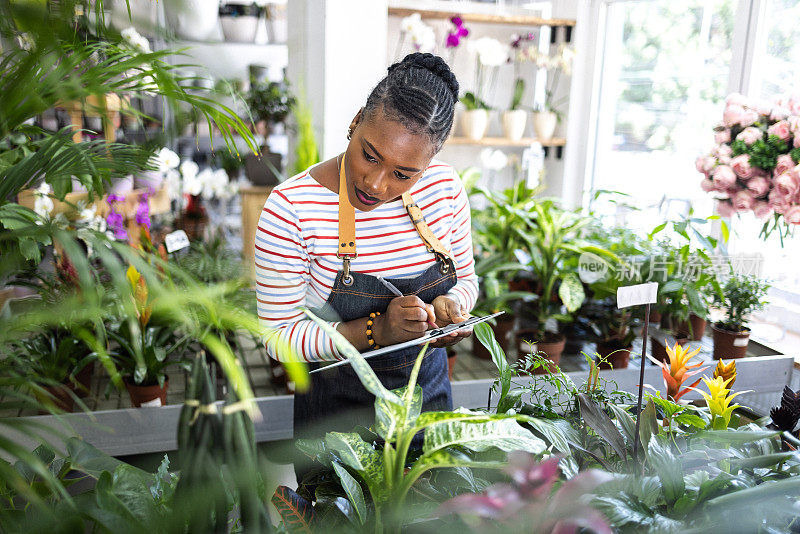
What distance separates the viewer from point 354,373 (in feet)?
4.49

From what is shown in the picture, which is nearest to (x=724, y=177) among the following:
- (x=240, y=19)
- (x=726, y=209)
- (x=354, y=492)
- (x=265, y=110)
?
(x=726, y=209)

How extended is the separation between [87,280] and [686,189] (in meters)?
2.91

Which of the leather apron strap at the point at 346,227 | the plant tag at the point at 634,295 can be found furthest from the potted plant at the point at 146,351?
the plant tag at the point at 634,295

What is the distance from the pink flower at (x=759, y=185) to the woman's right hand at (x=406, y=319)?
110 cm

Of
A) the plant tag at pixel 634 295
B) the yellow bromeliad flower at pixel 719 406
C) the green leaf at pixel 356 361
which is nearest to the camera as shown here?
the green leaf at pixel 356 361

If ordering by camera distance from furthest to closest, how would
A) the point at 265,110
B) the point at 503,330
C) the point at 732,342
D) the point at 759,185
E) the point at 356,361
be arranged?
the point at 265,110 → the point at 503,330 → the point at 732,342 → the point at 759,185 → the point at 356,361

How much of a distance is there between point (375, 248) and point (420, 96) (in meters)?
0.34

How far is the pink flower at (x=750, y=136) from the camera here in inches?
70.1

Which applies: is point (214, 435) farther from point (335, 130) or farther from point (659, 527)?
point (335, 130)

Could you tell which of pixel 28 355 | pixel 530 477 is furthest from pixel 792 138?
pixel 28 355

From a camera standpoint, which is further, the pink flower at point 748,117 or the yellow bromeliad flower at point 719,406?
the pink flower at point 748,117

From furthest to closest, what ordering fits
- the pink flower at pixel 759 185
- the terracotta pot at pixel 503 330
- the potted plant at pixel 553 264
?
the terracotta pot at pixel 503 330 → the potted plant at pixel 553 264 → the pink flower at pixel 759 185

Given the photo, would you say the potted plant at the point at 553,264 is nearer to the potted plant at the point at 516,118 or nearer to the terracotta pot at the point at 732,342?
the terracotta pot at the point at 732,342

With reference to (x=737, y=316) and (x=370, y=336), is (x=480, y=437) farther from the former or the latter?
(x=737, y=316)
